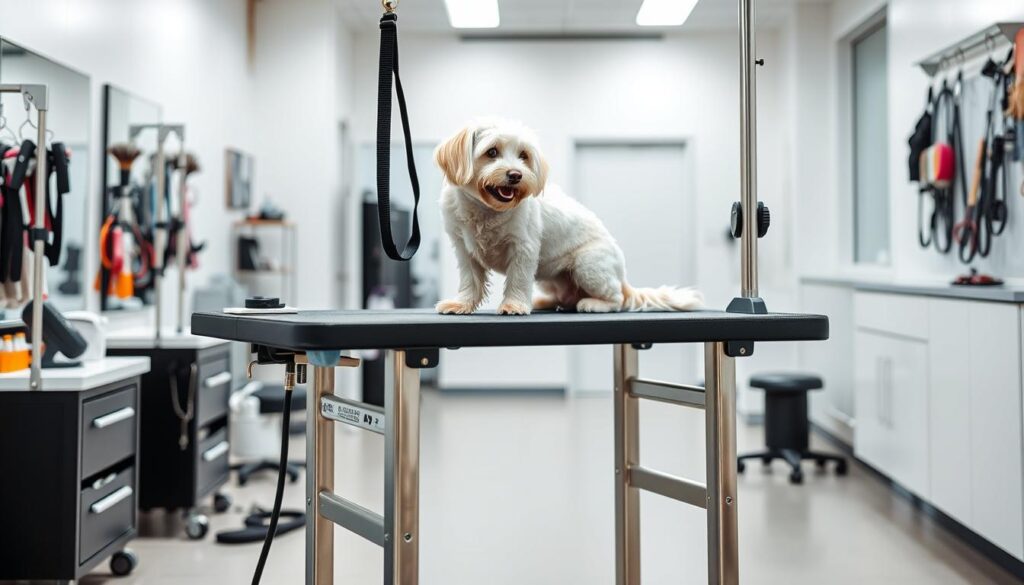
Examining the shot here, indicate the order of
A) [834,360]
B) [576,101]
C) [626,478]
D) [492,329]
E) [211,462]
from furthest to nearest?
[576,101], [834,360], [211,462], [626,478], [492,329]

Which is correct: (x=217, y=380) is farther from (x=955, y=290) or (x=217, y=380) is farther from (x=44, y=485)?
(x=955, y=290)

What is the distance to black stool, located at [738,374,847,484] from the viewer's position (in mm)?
4246

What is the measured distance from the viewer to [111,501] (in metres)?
2.67

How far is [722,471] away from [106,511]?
2.05 m

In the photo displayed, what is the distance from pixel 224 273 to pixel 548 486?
8.80ft

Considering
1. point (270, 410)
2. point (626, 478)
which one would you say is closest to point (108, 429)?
point (270, 410)

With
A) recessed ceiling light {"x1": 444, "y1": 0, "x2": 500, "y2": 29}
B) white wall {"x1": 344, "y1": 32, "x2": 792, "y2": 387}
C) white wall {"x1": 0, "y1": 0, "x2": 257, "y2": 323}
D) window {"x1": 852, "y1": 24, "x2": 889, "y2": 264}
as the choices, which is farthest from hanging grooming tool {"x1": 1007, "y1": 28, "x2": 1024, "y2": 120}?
white wall {"x1": 344, "y1": 32, "x2": 792, "y2": 387}

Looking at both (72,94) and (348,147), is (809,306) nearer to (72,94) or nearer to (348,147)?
(348,147)

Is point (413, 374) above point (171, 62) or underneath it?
underneath

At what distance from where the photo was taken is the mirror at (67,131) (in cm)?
293

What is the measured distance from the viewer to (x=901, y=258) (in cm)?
444

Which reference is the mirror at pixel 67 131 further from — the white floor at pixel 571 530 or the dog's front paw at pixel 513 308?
the dog's front paw at pixel 513 308

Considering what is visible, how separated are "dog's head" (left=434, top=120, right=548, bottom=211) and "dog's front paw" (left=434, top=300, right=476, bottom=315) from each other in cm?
20

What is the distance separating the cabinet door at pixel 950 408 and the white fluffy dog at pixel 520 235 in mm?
1622
